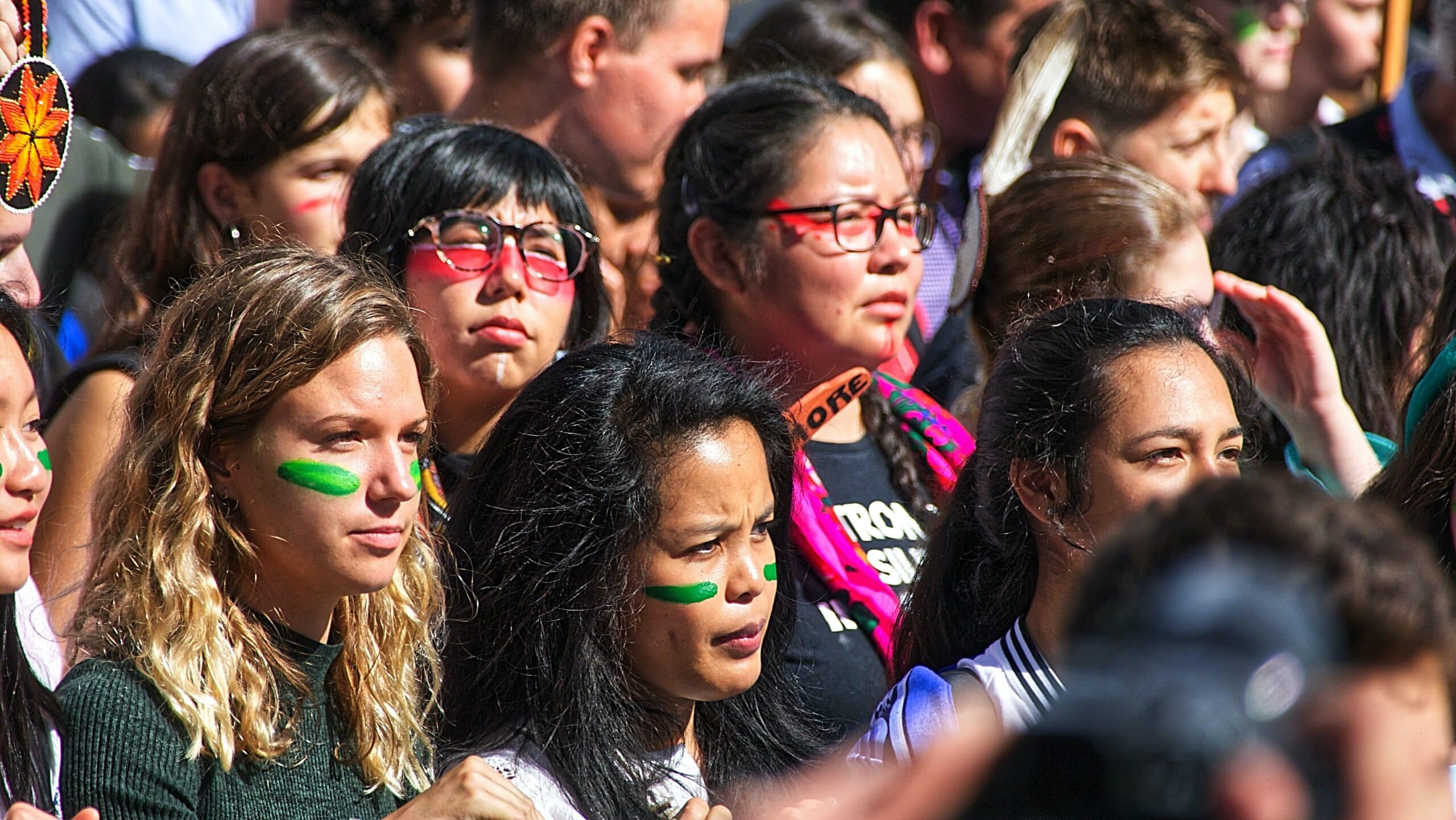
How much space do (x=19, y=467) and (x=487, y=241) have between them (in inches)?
44.6

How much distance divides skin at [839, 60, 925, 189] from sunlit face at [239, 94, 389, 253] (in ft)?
5.32

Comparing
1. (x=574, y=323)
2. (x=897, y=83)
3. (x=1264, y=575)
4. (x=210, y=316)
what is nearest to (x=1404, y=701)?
(x=1264, y=575)

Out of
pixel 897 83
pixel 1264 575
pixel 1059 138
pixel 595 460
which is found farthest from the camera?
pixel 897 83

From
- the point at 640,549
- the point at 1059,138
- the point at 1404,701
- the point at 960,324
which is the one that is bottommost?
the point at 960,324

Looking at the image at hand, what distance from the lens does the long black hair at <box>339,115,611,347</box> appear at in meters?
3.07

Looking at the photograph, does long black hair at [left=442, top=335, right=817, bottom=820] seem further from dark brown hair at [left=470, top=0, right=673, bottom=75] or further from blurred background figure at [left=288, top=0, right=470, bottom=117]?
blurred background figure at [left=288, top=0, right=470, bottom=117]

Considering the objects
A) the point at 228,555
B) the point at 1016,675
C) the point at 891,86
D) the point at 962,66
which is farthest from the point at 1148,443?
the point at 962,66

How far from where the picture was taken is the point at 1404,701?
0.82m

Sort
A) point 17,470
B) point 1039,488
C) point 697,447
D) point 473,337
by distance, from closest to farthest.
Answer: point 17,470 → point 697,447 → point 1039,488 → point 473,337

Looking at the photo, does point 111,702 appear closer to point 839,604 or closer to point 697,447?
point 697,447

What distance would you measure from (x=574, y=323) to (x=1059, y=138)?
1651 mm

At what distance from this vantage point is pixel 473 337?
3035 mm

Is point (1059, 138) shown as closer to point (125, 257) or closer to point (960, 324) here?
point (960, 324)

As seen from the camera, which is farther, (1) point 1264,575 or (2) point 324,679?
(2) point 324,679
